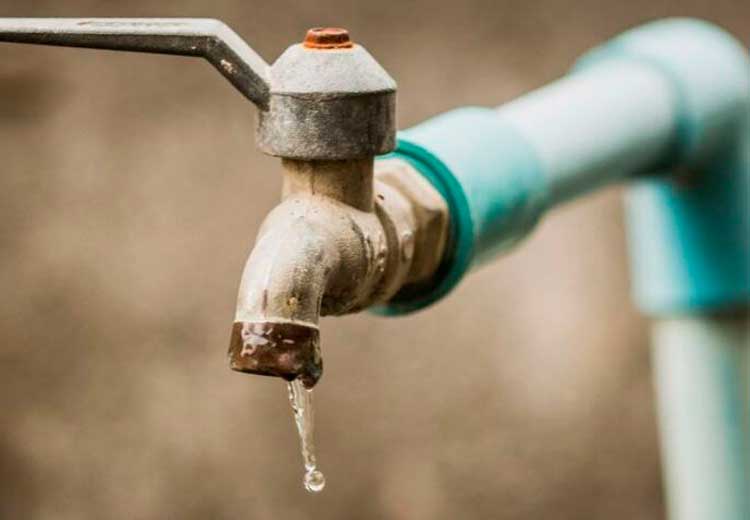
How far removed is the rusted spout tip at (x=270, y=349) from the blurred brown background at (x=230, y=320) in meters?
1.18

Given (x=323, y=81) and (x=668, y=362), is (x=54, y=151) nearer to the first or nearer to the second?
(x=668, y=362)

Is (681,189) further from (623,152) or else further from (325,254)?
(325,254)

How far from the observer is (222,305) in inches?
66.2

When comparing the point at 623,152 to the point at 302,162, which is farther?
the point at 623,152

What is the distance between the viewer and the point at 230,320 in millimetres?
1693

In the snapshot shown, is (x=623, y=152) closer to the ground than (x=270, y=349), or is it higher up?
higher up

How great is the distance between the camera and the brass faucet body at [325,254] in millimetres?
486

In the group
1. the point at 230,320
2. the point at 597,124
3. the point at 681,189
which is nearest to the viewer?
the point at 597,124

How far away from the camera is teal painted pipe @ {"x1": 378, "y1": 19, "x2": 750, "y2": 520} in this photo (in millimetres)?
738

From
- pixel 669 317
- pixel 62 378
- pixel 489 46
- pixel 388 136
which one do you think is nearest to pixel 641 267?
pixel 669 317

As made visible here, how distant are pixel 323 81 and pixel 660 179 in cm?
40

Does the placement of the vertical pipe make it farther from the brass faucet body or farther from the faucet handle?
the faucet handle

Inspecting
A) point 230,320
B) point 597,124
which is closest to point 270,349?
point 597,124

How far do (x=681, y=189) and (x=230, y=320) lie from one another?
92 cm
